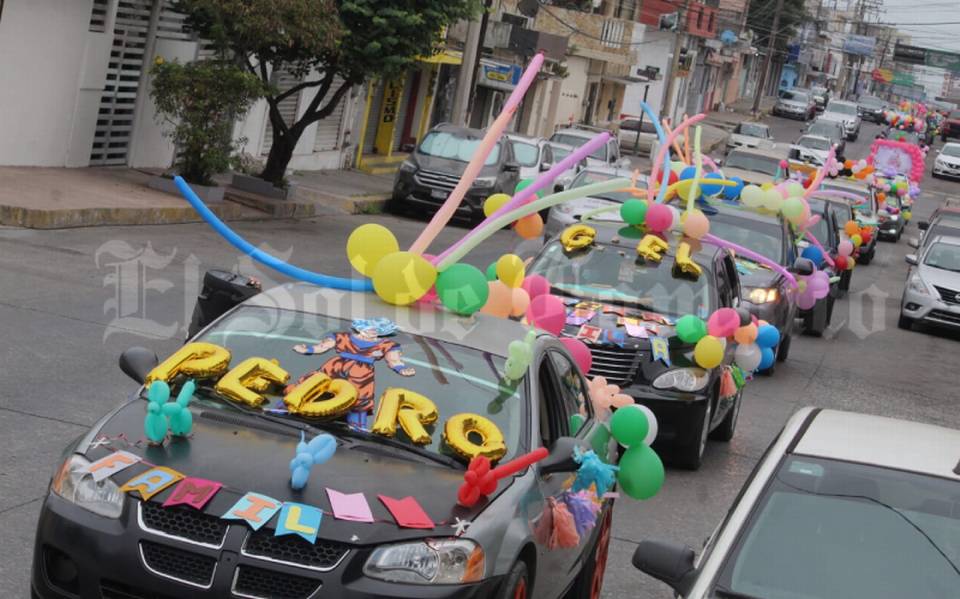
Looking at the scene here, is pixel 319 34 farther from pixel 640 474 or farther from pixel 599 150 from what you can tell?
pixel 640 474

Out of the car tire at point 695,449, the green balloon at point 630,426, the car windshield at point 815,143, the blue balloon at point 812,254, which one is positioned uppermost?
the car windshield at point 815,143

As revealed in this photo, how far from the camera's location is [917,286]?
25062mm

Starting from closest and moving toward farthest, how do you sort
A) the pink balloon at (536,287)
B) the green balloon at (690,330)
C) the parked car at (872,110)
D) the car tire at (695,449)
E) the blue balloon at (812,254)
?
the pink balloon at (536,287), the green balloon at (690,330), the car tire at (695,449), the blue balloon at (812,254), the parked car at (872,110)

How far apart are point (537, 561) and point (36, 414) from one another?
4.75 meters

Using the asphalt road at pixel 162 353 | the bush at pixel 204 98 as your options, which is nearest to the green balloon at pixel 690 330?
the asphalt road at pixel 162 353

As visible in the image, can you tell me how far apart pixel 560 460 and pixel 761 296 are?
10.9m

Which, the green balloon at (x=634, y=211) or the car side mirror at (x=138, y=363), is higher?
the green balloon at (x=634, y=211)

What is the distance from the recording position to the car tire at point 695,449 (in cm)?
1158

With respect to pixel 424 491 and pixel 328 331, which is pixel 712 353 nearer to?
pixel 328 331

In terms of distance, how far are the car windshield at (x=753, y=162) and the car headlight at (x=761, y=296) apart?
16.2 metres

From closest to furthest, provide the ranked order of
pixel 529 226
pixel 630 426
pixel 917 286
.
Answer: pixel 630 426 → pixel 529 226 → pixel 917 286

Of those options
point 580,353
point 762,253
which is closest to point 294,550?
point 580,353

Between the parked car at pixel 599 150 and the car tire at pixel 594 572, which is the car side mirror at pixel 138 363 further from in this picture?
the parked car at pixel 599 150

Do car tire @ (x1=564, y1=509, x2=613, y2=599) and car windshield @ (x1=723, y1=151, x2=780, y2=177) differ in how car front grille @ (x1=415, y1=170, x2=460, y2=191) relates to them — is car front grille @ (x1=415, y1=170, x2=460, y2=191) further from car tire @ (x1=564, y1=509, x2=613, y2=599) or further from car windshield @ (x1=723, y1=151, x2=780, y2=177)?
car tire @ (x1=564, y1=509, x2=613, y2=599)
